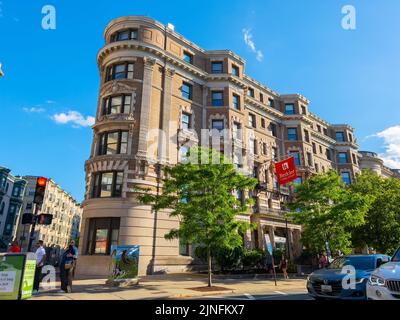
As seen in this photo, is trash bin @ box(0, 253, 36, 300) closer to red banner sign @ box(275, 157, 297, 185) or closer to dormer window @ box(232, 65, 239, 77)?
red banner sign @ box(275, 157, 297, 185)

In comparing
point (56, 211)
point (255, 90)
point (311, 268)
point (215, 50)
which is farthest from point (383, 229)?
point (56, 211)

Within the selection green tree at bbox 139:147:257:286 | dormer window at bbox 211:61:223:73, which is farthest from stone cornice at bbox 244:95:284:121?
green tree at bbox 139:147:257:286

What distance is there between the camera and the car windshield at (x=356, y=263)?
9.84 meters

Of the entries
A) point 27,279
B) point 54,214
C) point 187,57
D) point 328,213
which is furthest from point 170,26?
point 54,214

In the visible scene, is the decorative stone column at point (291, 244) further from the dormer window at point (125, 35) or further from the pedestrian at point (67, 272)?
the dormer window at point (125, 35)

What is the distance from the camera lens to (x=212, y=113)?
3088 centimetres

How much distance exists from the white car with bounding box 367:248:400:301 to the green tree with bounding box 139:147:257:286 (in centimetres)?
857

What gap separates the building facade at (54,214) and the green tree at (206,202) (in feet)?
182

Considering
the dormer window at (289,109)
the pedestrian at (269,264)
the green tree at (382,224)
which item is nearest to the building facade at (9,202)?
the dormer window at (289,109)

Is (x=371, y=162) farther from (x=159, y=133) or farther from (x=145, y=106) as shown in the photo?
(x=145, y=106)

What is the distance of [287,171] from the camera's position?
83.5 ft

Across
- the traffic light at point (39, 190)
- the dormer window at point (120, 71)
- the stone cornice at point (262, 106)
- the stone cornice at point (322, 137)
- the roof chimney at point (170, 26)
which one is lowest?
the traffic light at point (39, 190)

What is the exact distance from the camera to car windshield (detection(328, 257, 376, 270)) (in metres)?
9.84
